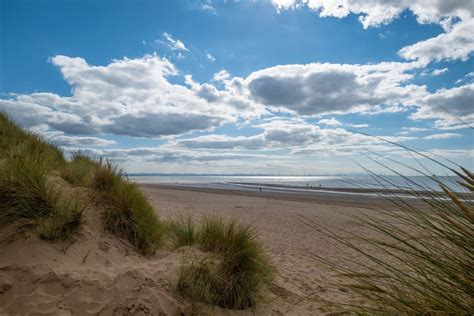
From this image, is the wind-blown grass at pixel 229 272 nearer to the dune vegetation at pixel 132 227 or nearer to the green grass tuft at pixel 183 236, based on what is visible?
the dune vegetation at pixel 132 227

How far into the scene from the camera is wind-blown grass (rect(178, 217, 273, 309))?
4.20 metres

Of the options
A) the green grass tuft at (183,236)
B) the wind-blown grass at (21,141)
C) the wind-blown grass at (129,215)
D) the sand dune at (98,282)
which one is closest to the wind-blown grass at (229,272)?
the sand dune at (98,282)

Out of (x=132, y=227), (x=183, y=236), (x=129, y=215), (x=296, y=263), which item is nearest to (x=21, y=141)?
(x=129, y=215)

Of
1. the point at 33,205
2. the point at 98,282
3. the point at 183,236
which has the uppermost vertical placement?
the point at 33,205

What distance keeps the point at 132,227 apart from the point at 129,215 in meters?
0.25

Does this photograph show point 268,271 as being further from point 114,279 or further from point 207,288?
point 114,279

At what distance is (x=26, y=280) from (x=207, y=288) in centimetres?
228

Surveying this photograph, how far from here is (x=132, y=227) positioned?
5.55 metres

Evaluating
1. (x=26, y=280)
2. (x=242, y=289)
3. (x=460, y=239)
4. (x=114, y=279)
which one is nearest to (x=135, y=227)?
(x=114, y=279)

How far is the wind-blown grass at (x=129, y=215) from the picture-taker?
549 centimetres

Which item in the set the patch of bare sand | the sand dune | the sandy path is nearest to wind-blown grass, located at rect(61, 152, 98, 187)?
the sand dune

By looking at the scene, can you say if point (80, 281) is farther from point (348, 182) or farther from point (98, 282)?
point (348, 182)

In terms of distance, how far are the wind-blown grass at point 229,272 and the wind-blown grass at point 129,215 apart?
1122 millimetres

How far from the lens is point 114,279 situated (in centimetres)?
408
